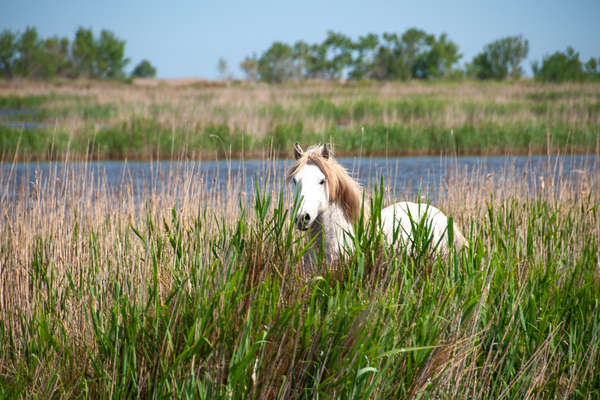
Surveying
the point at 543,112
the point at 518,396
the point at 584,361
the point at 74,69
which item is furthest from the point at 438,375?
the point at 74,69

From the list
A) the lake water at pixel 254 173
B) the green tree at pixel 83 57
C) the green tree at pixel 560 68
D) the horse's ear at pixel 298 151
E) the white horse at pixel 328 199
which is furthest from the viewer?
the green tree at pixel 83 57

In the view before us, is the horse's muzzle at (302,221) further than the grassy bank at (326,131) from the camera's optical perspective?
No

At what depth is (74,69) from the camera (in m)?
70.1

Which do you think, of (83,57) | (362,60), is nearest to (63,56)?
(83,57)

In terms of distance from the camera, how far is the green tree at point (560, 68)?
4916 centimetres

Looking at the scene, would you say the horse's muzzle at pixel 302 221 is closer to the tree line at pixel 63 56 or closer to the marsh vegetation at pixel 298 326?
the marsh vegetation at pixel 298 326

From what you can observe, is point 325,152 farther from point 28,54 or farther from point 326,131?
point 28,54

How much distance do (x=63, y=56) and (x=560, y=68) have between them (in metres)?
64.3

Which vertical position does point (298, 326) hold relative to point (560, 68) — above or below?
below

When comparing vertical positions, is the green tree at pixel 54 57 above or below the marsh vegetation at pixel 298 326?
above

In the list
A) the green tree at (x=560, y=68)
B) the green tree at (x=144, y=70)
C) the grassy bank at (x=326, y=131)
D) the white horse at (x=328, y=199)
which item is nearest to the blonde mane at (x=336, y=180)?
the white horse at (x=328, y=199)

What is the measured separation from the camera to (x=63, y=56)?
68438mm

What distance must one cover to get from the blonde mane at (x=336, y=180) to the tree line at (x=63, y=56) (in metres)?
68.8

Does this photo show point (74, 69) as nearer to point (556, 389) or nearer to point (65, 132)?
point (65, 132)
